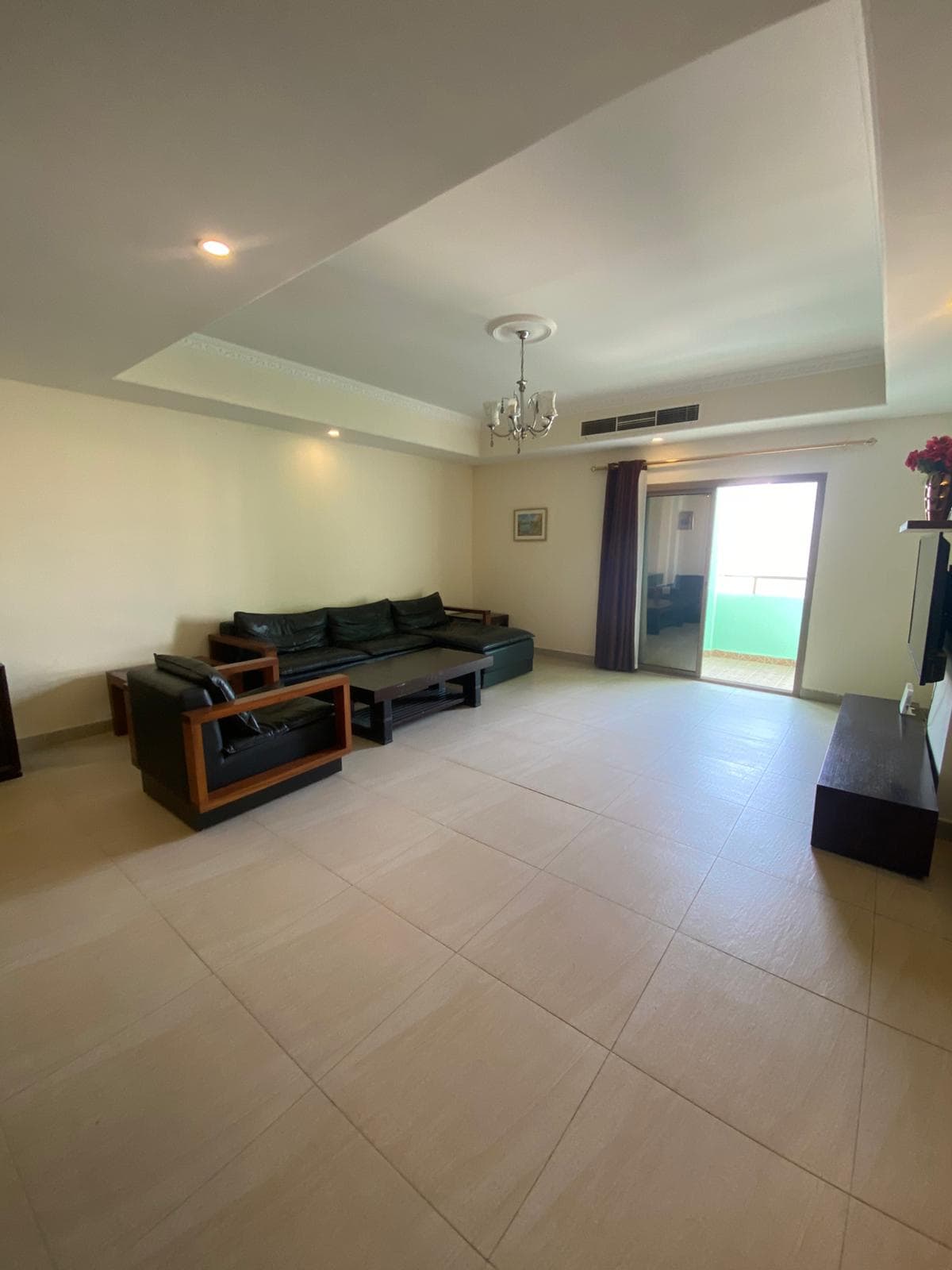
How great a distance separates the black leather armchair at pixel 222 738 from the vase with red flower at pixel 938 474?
10.7 feet

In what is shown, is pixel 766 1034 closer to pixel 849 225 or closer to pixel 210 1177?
pixel 210 1177

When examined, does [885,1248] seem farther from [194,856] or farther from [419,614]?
[419,614]

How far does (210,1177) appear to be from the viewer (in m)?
1.14

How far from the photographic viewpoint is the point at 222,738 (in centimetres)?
259

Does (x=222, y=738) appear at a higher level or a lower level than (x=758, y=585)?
lower

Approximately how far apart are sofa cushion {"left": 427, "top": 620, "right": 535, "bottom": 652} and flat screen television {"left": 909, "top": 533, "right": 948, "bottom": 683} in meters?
3.16

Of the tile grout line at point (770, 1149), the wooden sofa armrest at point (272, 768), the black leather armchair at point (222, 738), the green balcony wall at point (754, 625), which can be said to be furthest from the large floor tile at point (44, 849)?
the green balcony wall at point (754, 625)

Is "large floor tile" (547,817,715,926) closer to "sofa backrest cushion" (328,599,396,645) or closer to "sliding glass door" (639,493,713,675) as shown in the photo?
"sofa backrest cushion" (328,599,396,645)

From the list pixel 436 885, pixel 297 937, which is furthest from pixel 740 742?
pixel 297 937

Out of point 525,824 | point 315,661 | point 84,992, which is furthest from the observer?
point 315,661

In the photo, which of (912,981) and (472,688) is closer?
(912,981)

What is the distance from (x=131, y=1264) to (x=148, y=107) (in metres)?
2.53

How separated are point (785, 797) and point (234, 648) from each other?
4059 mm

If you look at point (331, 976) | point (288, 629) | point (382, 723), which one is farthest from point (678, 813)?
point (288, 629)
